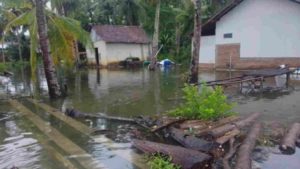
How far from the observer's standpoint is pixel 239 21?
2467cm

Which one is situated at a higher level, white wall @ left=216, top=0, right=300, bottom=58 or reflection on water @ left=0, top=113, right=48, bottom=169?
white wall @ left=216, top=0, right=300, bottom=58

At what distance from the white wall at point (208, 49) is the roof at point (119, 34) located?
1214 cm

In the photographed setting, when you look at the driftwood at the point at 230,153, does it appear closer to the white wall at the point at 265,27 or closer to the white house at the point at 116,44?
the white wall at the point at 265,27

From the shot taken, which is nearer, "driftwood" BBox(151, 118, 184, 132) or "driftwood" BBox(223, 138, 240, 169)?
"driftwood" BBox(223, 138, 240, 169)

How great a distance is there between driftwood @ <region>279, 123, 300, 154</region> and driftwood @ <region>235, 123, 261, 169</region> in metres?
0.52

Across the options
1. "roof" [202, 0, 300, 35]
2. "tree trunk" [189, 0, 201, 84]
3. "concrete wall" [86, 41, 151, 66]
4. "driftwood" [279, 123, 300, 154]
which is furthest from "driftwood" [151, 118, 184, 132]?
"concrete wall" [86, 41, 151, 66]

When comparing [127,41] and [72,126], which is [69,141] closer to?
[72,126]

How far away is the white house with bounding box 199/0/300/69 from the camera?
22.7 m

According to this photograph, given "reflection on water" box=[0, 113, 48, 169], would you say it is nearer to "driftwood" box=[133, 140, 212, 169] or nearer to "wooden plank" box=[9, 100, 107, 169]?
"wooden plank" box=[9, 100, 107, 169]

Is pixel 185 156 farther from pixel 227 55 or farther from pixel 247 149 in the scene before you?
pixel 227 55

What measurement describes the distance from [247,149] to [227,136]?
0.78 metres

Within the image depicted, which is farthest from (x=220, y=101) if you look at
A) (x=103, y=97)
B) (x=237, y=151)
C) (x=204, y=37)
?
(x=204, y=37)

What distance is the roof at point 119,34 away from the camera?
37156 millimetres

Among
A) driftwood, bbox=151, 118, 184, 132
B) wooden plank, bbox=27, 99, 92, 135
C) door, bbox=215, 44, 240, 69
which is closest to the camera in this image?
driftwood, bbox=151, 118, 184, 132
